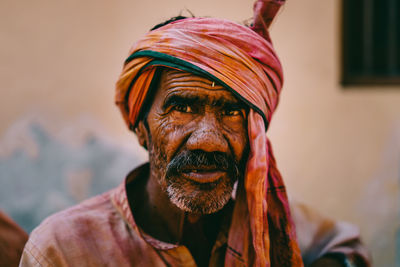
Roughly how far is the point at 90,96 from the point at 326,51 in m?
1.91

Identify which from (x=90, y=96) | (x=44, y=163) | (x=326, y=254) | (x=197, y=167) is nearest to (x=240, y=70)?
(x=197, y=167)

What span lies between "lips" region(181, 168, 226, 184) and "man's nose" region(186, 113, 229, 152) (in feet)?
0.33

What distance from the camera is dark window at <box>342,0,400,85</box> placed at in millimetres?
3033

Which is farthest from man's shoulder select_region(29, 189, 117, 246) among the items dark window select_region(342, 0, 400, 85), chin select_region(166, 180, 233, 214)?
dark window select_region(342, 0, 400, 85)

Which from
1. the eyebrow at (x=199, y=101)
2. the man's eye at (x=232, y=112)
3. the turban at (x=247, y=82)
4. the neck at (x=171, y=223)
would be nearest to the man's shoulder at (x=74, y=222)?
the neck at (x=171, y=223)

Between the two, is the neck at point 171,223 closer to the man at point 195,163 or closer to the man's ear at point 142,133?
the man at point 195,163

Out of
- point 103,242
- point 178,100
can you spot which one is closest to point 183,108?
point 178,100

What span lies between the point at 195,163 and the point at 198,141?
0.10 metres

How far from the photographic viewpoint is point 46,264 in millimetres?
1600

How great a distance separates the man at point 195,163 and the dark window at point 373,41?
61.5 inches

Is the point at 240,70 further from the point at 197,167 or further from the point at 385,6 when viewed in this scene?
the point at 385,6

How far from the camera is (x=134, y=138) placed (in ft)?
9.20

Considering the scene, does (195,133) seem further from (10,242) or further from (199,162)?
(10,242)

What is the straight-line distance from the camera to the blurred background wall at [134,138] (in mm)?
2607
